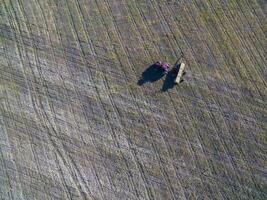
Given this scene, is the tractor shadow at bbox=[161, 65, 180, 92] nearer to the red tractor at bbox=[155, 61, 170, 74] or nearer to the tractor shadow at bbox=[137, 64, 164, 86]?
the red tractor at bbox=[155, 61, 170, 74]

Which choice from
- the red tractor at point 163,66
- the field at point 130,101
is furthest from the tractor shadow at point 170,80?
the red tractor at point 163,66

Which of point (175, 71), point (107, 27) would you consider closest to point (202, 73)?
point (175, 71)

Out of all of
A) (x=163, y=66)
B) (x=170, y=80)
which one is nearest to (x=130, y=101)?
(x=170, y=80)

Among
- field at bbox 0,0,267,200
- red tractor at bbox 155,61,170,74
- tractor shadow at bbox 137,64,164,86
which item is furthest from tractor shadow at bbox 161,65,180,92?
tractor shadow at bbox 137,64,164,86

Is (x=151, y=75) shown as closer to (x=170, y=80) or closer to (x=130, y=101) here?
(x=170, y=80)

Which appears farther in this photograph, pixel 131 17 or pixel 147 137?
pixel 131 17

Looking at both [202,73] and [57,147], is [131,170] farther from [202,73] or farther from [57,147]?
[202,73]
